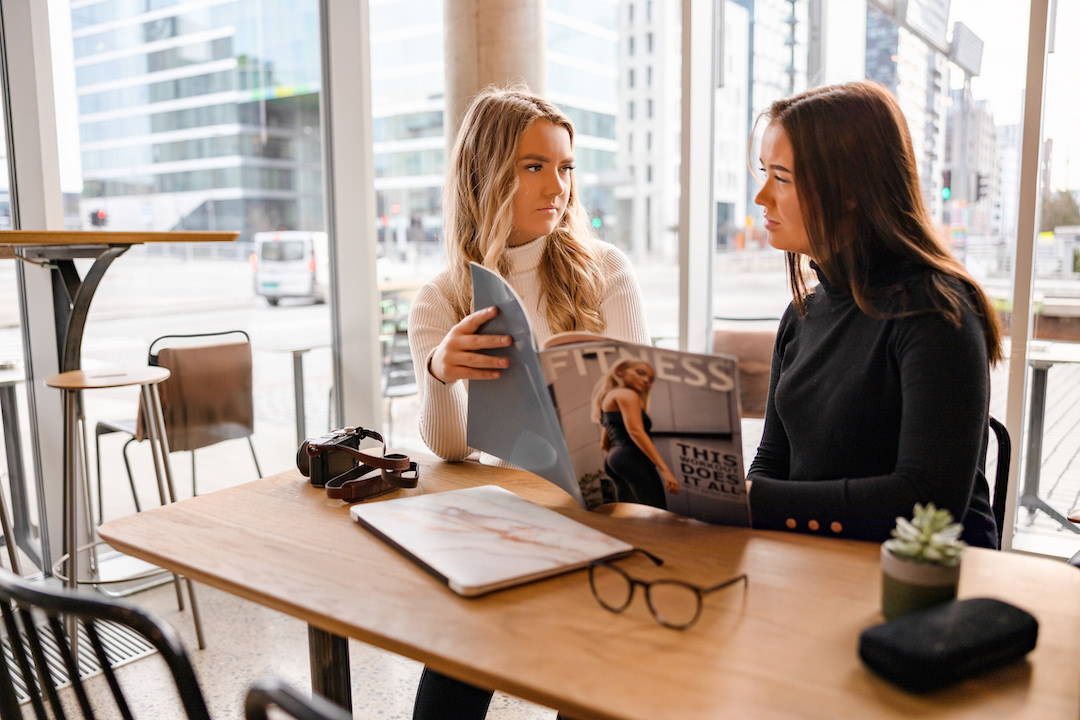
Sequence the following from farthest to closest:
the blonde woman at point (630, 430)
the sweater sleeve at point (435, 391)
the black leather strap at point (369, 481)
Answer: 1. the sweater sleeve at point (435, 391)
2. the black leather strap at point (369, 481)
3. the blonde woman at point (630, 430)

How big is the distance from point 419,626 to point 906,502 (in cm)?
67

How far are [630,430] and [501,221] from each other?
0.77 m

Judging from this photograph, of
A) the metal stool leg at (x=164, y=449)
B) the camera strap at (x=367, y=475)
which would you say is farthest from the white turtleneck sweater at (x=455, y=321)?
the metal stool leg at (x=164, y=449)

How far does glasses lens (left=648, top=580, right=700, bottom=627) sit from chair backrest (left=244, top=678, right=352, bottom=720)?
1.15ft

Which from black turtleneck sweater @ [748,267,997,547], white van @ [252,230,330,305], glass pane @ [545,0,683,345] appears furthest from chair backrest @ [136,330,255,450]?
black turtleneck sweater @ [748,267,997,547]

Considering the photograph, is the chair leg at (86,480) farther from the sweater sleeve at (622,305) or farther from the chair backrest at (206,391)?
the sweater sleeve at (622,305)

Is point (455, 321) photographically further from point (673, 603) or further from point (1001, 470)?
point (1001, 470)

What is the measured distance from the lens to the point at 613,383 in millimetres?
1045

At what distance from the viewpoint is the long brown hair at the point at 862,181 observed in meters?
1.27

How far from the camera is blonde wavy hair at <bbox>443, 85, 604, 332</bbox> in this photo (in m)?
1.69

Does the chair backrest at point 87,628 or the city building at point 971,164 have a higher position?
the city building at point 971,164

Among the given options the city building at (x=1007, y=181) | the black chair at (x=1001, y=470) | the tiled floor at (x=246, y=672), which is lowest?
the tiled floor at (x=246, y=672)

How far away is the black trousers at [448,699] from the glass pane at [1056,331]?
7.26 ft

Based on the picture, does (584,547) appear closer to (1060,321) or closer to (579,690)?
(579,690)
